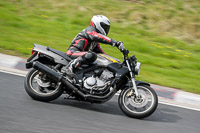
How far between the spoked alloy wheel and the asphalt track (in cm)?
12

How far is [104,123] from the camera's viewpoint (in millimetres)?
5141

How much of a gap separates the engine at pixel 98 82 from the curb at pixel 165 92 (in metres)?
1.65

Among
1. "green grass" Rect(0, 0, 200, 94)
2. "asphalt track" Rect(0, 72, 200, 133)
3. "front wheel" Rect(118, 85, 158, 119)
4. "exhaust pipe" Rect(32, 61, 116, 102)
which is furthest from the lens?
"green grass" Rect(0, 0, 200, 94)

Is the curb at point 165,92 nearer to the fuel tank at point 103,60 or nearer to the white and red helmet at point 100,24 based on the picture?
the fuel tank at point 103,60

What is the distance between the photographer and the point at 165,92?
739cm

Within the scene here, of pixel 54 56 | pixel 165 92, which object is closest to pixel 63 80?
pixel 54 56

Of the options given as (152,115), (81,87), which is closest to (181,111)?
(152,115)

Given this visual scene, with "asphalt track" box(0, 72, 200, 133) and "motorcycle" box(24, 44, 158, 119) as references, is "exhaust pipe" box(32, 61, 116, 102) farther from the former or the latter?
"asphalt track" box(0, 72, 200, 133)

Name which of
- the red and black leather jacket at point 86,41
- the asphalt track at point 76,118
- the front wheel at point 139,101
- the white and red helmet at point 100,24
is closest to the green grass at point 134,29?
the asphalt track at point 76,118

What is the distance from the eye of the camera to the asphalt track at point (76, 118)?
466cm

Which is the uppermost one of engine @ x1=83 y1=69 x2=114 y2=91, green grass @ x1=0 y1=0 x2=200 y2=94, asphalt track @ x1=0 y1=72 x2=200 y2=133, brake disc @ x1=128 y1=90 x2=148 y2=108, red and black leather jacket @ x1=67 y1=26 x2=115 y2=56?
red and black leather jacket @ x1=67 y1=26 x2=115 y2=56

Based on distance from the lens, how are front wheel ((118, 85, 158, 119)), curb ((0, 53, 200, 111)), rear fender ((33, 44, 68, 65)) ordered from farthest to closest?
curb ((0, 53, 200, 111))
rear fender ((33, 44, 68, 65))
front wheel ((118, 85, 158, 119))

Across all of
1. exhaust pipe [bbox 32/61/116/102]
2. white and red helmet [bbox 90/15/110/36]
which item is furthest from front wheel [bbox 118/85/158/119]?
white and red helmet [bbox 90/15/110/36]

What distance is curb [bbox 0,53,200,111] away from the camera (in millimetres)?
7047
